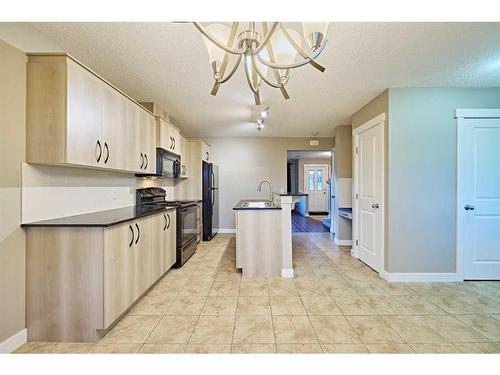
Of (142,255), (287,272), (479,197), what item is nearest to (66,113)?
(142,255)

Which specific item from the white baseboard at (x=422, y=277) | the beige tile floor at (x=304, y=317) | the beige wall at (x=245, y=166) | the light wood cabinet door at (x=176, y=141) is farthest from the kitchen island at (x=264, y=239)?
the beige wall at (x=245, y=166)

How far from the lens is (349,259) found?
149 inches

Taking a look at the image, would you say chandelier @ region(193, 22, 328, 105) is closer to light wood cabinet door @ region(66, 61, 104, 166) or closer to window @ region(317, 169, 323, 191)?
light wood cabinet door @ region(66, 61, 104, 166)

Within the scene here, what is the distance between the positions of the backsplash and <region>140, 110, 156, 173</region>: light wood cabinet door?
338mm

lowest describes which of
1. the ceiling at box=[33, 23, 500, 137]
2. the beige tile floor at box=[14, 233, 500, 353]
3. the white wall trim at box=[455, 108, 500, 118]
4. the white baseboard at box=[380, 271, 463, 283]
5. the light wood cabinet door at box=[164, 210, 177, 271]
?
the beige tile floor at box=[14, 233, 500, 353]

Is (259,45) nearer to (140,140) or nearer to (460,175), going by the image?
(140,140)

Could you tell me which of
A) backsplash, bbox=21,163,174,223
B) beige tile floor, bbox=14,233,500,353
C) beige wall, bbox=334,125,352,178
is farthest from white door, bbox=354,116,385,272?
backsplash, bbox=21,163,174,223

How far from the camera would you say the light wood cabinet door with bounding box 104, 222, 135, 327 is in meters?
1.78

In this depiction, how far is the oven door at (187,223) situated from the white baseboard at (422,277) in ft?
9.34

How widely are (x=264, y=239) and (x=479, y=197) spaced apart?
2763mm

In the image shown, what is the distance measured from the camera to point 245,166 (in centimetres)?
601

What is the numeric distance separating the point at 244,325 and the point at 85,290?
1.28 metres
